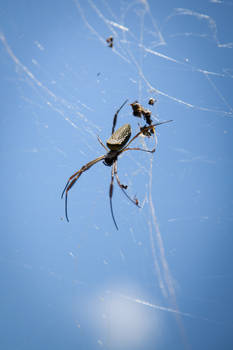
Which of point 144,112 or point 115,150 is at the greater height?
point 144,112

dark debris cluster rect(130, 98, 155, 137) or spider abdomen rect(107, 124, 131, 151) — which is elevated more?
dark debris cluster rect(130, 98, 155, 137)

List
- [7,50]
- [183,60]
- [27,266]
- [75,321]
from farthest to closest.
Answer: [27,266] < [75,321] < [7,50] < [183,60]

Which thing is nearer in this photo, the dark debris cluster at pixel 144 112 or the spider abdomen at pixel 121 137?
A: the spider abdomen at pixel 121 137

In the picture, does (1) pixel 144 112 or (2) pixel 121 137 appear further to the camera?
(1) pixel 144 112

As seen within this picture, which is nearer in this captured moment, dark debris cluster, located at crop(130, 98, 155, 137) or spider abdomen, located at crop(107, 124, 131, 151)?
spider abdomen, located at crop(107, 124, 131, 151)

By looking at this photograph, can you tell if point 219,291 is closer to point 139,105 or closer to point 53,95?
point 139,105

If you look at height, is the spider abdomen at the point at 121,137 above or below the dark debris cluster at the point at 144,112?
below

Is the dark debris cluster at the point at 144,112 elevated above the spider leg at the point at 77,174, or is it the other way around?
the dark debris cluster at the point at 144,112

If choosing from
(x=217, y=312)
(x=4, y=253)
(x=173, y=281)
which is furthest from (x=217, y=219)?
(x=4, y=253)

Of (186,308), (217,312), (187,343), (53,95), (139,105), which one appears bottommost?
(187,343)

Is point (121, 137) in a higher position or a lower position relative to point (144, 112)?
lower

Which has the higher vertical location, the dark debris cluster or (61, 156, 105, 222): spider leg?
the dark debris cluster
